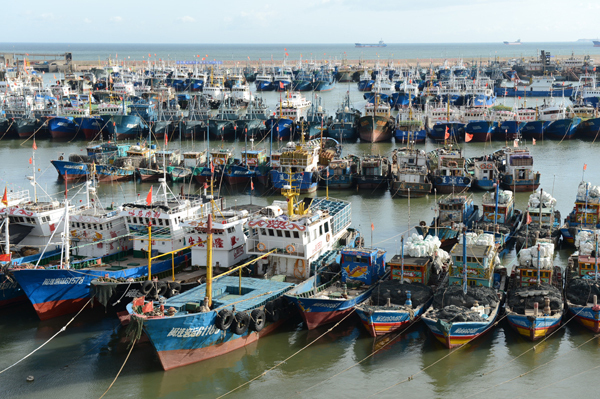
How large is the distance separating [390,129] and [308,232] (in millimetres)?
45365

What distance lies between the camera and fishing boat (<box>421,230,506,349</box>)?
23.0 meters

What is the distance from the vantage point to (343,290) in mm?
25828

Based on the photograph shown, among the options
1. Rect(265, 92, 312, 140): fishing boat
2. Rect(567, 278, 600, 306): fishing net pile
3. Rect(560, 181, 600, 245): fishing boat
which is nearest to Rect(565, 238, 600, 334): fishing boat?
Rect(567, 278, 600, 306): fishing net pile

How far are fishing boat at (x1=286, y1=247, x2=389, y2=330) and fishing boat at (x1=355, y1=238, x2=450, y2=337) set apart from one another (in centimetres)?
58

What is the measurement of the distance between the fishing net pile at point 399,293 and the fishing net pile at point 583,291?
4993 millimetres

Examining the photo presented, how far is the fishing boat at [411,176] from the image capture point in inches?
1850

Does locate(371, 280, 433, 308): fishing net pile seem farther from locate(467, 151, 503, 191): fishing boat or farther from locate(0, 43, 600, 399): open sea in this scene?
locate(467, 151, 503, 191): fishing boat

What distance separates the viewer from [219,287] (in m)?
25.1

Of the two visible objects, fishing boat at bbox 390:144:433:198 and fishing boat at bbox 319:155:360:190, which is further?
fishing boat at bbox 319:155:360:190

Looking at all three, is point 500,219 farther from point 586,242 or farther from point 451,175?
point 451,175

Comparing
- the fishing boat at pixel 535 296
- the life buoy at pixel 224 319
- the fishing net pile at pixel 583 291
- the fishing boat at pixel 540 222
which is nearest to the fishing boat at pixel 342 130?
the fishing boat at pixel 540 222

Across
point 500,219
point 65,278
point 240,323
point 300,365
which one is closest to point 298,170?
point 500,219

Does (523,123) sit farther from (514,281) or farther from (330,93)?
(330,93)

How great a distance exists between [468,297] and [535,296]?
2.39 meters
